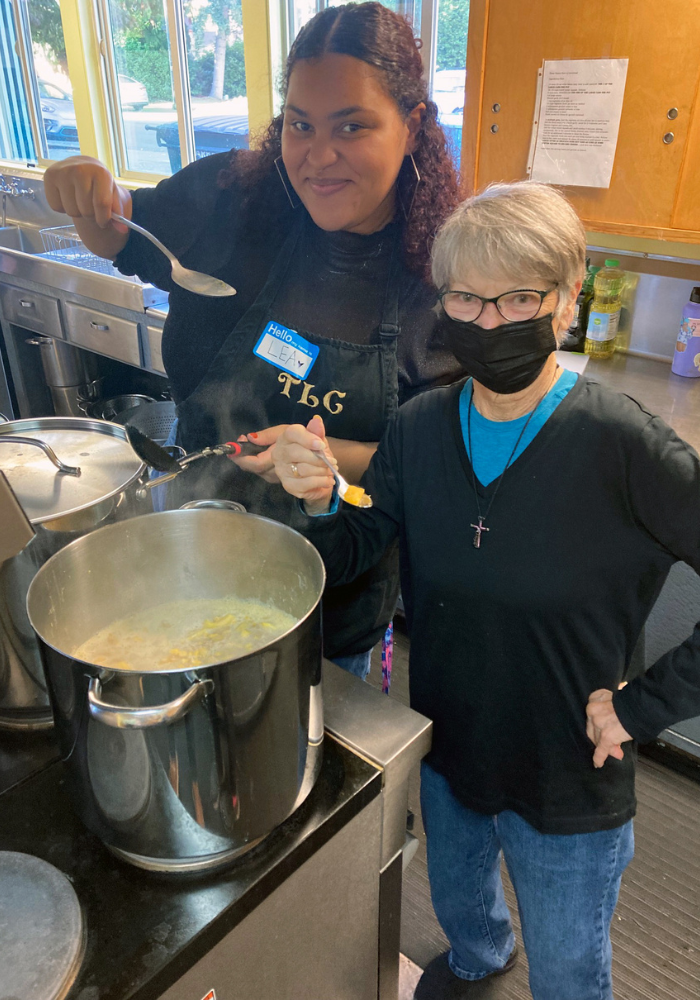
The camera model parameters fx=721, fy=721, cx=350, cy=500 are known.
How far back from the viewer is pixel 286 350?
123 centimetres

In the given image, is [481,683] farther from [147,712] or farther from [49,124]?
[49,124]

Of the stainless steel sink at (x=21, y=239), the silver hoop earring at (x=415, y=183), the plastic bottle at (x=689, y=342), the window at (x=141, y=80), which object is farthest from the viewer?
the stainless steel sink at (x=21, y=239)

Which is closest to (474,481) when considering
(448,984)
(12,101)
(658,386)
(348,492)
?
(348,492)

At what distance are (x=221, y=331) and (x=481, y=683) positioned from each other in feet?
2.53

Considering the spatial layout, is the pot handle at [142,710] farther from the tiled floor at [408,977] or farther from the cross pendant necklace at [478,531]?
the tiled floor at [408,977]

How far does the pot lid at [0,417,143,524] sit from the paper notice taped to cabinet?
60.0 inches

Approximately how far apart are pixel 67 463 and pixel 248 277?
1.99ft

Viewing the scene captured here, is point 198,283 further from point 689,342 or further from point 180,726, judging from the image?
point 689,342

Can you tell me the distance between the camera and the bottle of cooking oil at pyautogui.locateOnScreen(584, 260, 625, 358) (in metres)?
2.24

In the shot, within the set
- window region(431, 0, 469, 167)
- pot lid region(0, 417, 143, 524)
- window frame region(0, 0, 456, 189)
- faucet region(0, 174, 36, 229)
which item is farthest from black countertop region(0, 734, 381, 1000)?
faucet region(0, 174, 36, 229)

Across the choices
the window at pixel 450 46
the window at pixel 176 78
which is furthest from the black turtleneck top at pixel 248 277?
the window at pixel 176 78

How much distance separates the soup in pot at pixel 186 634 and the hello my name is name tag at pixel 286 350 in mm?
522

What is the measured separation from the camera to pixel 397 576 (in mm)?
1346

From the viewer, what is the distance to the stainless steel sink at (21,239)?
151 inches
